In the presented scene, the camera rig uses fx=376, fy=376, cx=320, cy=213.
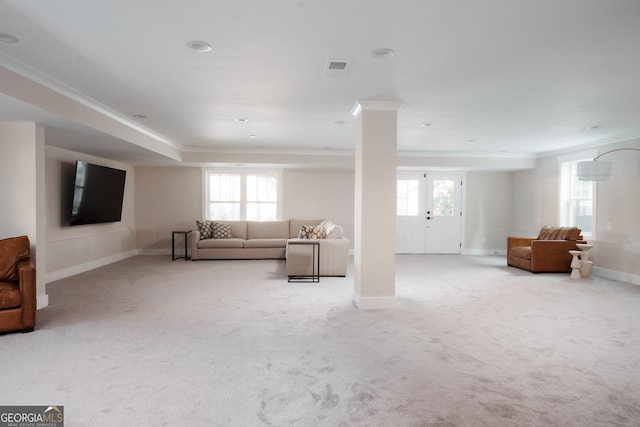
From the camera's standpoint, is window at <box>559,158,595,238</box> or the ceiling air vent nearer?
the ceiling air vent

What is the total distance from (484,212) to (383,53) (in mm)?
7742

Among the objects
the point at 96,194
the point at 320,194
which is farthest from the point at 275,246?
the point at 96,194

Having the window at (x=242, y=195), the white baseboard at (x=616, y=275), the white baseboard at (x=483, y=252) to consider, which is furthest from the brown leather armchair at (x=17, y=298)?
the white baseboard at (x=483, y=252)

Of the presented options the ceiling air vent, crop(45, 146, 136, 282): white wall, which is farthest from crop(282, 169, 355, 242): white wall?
the ceiling air vent

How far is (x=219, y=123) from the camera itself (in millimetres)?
5715

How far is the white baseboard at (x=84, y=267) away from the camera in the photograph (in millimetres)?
5926

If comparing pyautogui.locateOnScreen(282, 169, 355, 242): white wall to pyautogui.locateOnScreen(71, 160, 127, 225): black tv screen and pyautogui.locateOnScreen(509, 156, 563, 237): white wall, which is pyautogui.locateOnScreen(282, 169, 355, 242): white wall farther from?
pyautogui.locateOnScreen(509, 156, 563, 237): white wall

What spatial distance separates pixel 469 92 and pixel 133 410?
4.16 meters

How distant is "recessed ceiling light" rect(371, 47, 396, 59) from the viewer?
298 centimetres

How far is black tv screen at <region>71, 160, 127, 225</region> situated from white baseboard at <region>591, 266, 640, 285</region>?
915cm

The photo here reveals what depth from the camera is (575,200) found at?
7.67 metres

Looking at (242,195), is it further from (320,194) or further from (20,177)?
(20,177)

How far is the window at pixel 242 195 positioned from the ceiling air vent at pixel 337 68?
6.10 metres

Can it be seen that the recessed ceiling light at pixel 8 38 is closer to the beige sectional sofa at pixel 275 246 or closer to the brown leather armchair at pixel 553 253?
the beige sectional sofa at pixel 275 246
